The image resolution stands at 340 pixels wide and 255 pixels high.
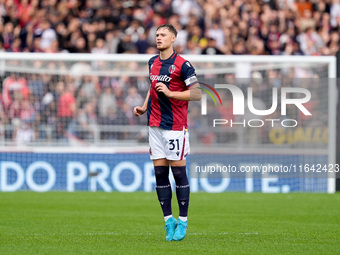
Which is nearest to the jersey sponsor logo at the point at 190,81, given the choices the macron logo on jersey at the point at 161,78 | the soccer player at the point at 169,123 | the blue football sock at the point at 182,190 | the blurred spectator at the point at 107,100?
the soccer player at the point at 169,123

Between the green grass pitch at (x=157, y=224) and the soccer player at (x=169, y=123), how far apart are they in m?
0.35

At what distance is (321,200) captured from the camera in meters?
13.0

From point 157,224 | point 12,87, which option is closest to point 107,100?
point 12,87

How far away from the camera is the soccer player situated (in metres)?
7.23

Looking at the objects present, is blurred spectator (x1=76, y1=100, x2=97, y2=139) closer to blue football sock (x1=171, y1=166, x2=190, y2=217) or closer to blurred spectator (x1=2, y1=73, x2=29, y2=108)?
blurred spectator (x1=2, y1=73, x2=29, y2=108)

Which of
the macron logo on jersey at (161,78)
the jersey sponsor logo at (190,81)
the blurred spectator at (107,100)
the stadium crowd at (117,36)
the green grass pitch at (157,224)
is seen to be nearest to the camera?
the green grass pitch at (157,224)

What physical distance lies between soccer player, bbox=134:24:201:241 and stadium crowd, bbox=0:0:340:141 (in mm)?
8485

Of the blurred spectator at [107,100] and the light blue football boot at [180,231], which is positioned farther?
the blurred spectator at [107,100]

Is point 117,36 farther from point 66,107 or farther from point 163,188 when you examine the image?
point 163,188

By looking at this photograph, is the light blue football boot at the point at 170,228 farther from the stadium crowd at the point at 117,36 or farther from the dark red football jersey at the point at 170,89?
the stadium crowd at the point at 117,36

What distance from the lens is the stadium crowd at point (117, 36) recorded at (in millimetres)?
15695

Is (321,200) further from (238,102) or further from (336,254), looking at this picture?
(336,254)

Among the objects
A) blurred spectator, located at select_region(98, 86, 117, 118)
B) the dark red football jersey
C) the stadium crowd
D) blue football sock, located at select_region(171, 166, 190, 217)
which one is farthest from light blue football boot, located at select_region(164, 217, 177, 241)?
blurred spectator, located at select_region(98, 86, 117, 118)

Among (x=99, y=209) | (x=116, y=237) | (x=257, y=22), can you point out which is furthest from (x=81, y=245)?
(x=257, y=22)
